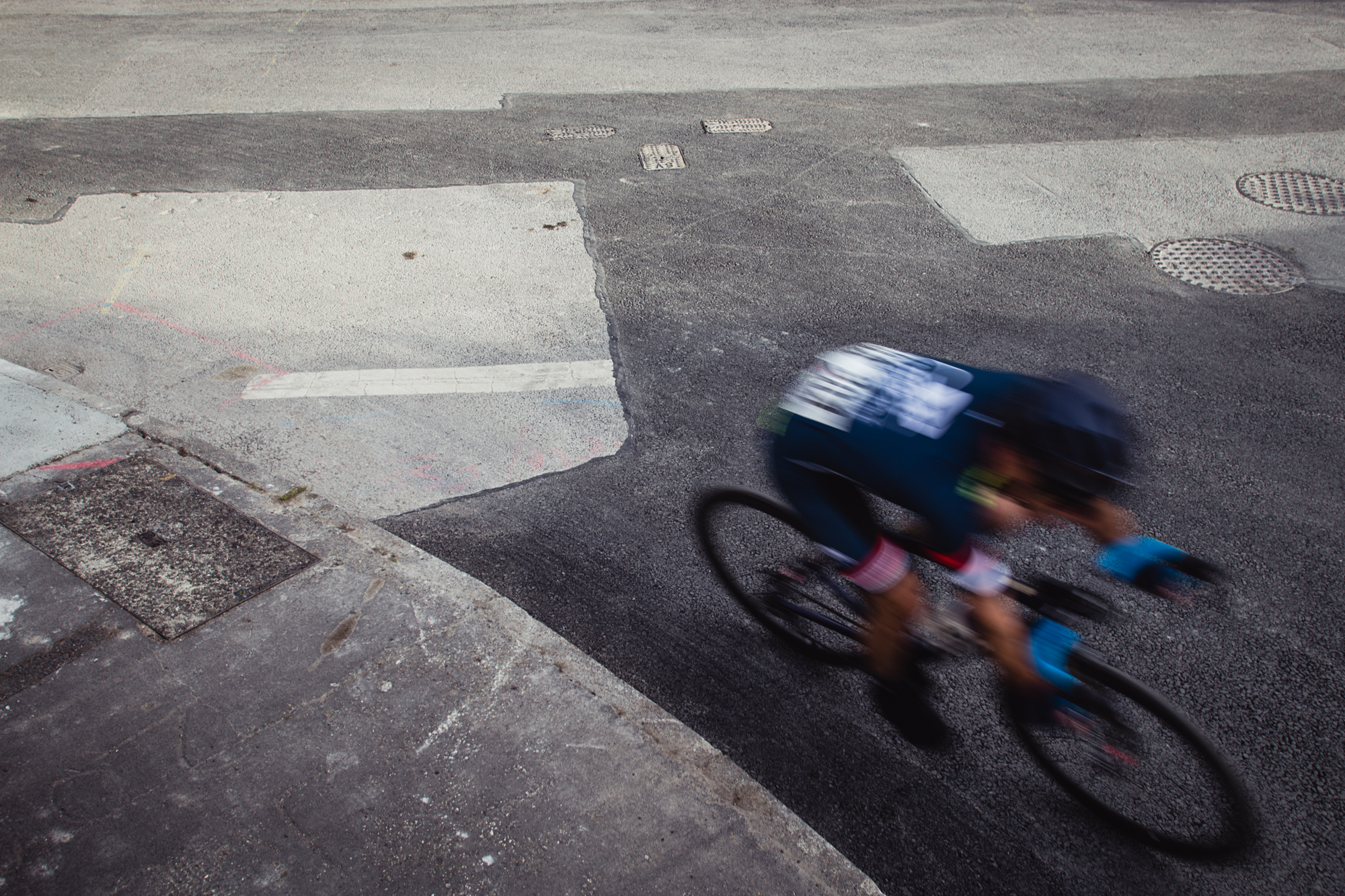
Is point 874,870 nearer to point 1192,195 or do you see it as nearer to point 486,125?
point 1192,195

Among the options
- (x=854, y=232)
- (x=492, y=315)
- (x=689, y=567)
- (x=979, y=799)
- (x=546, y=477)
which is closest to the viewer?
(x=979, y=799)

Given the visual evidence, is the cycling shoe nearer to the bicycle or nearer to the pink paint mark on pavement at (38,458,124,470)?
the bicycle

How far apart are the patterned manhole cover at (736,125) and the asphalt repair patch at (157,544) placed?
6857mm

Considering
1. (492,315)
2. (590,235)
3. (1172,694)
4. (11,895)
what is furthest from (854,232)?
(11,895)

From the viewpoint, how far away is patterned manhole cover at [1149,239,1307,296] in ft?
21.4

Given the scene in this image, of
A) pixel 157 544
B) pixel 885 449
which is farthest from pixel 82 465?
pixel 885 449

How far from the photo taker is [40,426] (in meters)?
Answer: 4.91

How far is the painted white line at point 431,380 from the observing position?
18.0 feet

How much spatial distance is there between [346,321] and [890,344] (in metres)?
3.92

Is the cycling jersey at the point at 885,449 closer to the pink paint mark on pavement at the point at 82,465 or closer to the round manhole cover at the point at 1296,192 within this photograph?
the pink paint mark on pavement at the point at 82,465

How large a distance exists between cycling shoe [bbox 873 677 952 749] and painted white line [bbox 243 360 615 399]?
277 centimetres

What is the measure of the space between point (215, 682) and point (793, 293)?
4.66 meters

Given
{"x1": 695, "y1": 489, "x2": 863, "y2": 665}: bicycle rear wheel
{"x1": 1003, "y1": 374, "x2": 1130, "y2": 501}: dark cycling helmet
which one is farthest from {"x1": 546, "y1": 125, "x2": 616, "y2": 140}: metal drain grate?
{"x1": 1003, "y1": 374, "x2": 1130, "y2": 501}: dark cycling helmet

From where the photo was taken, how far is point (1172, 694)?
11.5 ft
